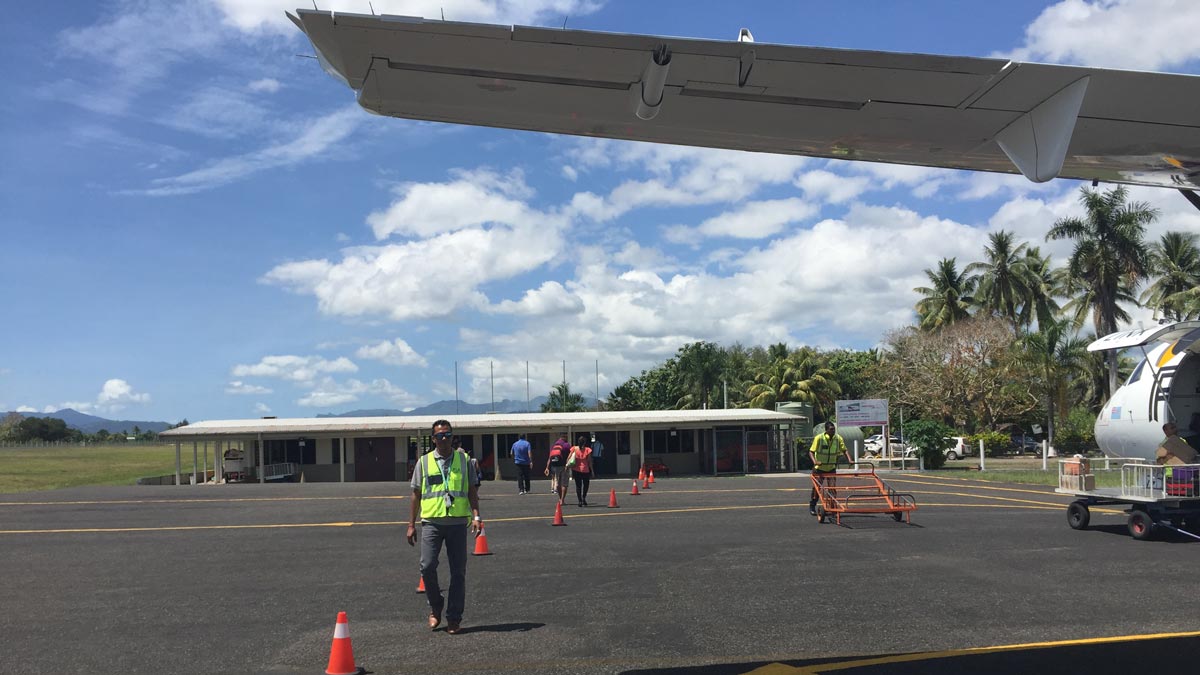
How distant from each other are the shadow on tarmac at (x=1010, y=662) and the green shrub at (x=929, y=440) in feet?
101

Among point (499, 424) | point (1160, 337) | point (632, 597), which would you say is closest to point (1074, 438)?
point (499, 424)

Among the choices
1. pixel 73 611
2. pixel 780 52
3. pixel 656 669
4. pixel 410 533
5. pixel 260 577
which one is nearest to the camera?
pixel 780 52

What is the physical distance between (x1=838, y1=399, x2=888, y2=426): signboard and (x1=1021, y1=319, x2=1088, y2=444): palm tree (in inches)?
687

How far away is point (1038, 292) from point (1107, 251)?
368 inches

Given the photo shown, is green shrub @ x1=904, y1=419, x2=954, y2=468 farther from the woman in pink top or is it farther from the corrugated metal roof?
the woman in pink top

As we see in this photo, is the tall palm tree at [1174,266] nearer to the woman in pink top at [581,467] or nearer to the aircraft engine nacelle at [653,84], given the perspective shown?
the woman in pink top at [581,467]

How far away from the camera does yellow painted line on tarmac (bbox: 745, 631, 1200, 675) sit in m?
6.41

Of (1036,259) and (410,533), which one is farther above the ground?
(1036,259)

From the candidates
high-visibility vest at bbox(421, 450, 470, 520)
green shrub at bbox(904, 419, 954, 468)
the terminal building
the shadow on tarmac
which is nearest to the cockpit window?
the shadow on tarmac

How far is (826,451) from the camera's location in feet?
52.1

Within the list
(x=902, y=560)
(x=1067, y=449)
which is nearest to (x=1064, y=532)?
(x=902, y=560)

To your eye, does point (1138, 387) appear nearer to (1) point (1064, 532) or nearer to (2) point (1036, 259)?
(1) point (1064, 532)

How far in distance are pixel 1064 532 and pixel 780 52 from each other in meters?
12.1

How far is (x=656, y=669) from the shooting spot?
6.50 metres
